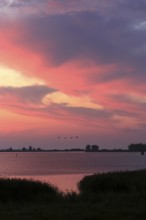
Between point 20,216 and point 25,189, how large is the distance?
1343cm

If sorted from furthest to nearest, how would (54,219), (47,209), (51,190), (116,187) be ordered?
(116,187) < (51,190) < (47,209) < (54,219)

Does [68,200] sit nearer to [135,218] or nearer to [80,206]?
[80,206]

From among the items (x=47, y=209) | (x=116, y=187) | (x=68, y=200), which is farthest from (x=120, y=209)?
(x=116, y=187)

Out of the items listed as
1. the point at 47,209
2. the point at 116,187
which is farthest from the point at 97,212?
the point at 116,187

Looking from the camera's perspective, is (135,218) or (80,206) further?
(80,206)

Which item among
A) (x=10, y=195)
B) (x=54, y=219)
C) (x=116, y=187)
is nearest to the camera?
(x=54, y=219)

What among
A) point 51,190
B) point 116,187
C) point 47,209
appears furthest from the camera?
point 116,187

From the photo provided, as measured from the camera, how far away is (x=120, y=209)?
1758 cm

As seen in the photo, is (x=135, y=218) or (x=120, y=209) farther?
(x=120, y=209)

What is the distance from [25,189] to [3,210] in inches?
452

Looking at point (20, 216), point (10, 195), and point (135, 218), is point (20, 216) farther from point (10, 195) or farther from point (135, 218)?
point (10, 195)

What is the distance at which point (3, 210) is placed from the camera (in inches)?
716

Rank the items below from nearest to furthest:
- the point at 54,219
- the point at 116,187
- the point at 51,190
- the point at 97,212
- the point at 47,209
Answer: the point at 54,219, the point at 97,212, the point at 47,209, the point at 51,190, the point at 116,187

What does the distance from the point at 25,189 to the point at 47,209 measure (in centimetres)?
1184
